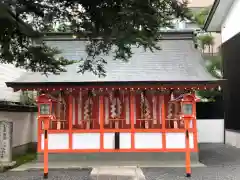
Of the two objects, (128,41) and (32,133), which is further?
(32,133)

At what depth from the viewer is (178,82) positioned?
11.9m

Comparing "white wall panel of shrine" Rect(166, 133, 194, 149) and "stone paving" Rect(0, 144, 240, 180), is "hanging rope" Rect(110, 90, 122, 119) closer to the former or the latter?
"white wall panel of shrine" Rect(166, 133, 194, 149)

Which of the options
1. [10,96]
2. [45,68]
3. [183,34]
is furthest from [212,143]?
[45,68]

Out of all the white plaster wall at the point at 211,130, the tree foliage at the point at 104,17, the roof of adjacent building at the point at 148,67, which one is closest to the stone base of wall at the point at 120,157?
the roof of adjacent building at the point at 148,67

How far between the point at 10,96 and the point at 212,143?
33.2ft

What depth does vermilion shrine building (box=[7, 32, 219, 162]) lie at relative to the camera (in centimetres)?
1209

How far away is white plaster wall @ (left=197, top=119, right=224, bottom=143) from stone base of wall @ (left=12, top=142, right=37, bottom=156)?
324 inches

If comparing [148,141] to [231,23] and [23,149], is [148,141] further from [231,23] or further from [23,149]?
[231,23]

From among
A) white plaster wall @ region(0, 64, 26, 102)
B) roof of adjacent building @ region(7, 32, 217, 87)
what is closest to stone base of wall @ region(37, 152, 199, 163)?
roof of adjacent building @ region(7, 32, 217, 87)

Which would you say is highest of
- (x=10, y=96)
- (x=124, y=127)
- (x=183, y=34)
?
(x=183, y=34)

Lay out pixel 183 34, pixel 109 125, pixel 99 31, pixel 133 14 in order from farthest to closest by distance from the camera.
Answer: pixel 183 34 → pixel 109 125 → pixel 99 31 → pixel 133 14

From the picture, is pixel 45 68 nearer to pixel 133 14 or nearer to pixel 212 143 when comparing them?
pixel 133 14

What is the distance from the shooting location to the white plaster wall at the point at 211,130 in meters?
18.8

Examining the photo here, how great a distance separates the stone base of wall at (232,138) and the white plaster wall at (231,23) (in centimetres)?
461
